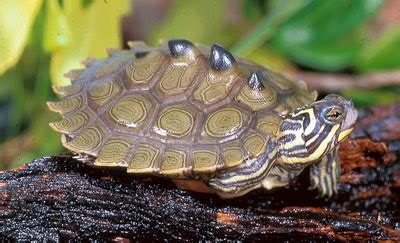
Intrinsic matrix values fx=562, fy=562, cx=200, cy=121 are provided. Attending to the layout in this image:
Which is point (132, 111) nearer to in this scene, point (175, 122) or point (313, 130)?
point (175, 122)

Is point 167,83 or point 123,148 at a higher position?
point 167,83

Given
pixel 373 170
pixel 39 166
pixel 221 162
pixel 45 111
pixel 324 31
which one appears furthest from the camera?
pixel 324 31

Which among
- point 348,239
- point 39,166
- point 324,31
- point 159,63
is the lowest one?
point 348,239

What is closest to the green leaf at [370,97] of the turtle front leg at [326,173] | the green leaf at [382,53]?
the green leaf at [382,53]

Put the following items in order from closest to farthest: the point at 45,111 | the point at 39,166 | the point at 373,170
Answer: the point at 39,166, the point at 373,170, the point at 45,111

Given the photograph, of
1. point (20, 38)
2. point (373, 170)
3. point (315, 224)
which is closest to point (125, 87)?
point (20, 38)

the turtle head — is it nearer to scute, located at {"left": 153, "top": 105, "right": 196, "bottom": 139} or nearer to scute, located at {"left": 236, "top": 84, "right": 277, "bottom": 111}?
scute, located at {"left": 236, "top": 84, "right": 277, "bottom": 111}

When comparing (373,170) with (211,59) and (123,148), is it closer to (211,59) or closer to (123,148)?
(211,59)

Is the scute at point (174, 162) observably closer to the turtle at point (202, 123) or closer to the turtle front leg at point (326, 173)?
the turtle at point (202, 123)
